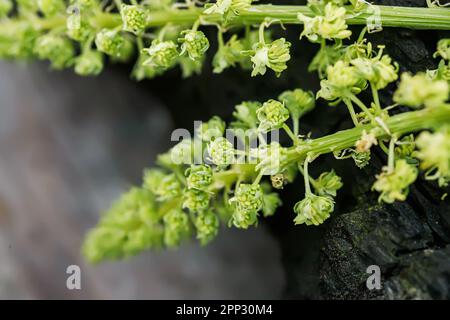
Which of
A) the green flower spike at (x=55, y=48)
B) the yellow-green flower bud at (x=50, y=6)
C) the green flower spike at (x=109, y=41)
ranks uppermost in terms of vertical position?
the yellow-green flower bud at (x=50, y=6)

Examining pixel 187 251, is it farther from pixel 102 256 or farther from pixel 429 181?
pixel 429 181

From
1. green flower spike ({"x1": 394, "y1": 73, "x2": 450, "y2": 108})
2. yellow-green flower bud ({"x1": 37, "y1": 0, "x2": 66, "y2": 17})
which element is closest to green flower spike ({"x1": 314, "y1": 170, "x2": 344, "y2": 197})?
green flower spike ({"x1": 394, "y1": 73, "x2": 450, "y2": 108})

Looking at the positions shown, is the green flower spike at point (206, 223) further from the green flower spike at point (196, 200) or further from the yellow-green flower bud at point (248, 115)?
the yellow-green flower bud at point (248, 115)

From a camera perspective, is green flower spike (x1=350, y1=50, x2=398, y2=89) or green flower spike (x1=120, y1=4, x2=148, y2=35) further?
green flower spike (x1=120, y1=4, x2=148, y2=35)

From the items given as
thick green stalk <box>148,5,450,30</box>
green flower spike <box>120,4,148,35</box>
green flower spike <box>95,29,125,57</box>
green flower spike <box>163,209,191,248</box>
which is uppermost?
green flower spike <box>95,29,125,57</box>

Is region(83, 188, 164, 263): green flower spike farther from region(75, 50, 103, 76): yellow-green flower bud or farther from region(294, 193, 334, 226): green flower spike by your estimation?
region(294, 193, 334, 226): green flower spike

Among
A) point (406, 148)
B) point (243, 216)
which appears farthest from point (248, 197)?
point (406, 148)

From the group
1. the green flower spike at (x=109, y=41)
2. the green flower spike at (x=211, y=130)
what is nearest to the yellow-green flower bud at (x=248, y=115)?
the green flower spike at (x=211, y=130)
